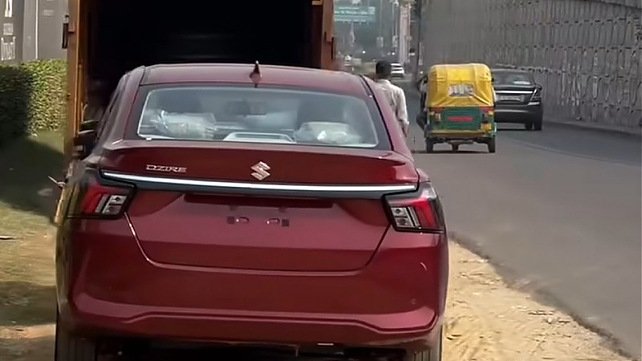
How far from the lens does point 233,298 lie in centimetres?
526

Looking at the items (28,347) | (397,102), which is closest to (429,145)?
(397,102)

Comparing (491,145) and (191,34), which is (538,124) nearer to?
(491,145)

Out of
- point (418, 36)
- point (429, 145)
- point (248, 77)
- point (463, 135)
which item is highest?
point (248, 77)

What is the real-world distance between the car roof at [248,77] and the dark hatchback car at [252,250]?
33.6 inches

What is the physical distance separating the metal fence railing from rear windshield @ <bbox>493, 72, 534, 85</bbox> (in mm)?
Result: 7023

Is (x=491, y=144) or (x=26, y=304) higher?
(x=26, y=304)

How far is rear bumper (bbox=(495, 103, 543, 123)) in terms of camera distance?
3428 cm

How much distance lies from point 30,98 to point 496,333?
38.4ft

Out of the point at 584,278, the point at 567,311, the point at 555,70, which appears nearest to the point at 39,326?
the point at 567,311

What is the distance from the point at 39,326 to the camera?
310 inches

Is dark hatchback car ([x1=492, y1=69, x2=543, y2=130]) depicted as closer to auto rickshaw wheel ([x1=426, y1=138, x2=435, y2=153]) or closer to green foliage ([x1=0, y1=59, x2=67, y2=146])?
auto rickshaw wheel ([x1=426, y1=138, x2=435, y2=153])

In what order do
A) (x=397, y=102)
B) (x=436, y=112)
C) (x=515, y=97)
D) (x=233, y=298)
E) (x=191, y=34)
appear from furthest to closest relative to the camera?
(x=515, y=97)
(x=436, y=112)
(x=191, y=34)
(x=397, y=102)
(x=233, y=298)

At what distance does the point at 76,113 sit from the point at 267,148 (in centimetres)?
656

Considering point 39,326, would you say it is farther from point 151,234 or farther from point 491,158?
point 491,158
